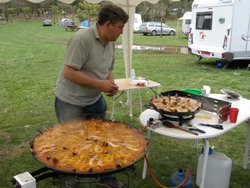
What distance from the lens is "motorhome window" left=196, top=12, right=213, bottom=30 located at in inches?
428

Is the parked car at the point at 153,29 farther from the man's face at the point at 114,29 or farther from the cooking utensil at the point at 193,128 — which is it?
the cooking utensil at the point at 193,128

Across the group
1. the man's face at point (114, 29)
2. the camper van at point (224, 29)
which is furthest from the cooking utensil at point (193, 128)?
the camper van at point (224, 29)

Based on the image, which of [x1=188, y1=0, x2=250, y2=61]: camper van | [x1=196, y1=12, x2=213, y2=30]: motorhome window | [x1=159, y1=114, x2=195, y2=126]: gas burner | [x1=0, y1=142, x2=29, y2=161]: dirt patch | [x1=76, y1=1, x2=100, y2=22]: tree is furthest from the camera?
[x1=76, y1=1, x2=100, y2=22]: tree

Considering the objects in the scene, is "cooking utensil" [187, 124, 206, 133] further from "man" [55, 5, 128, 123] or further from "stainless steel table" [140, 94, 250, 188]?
"man" [55, 5, 128, 123]

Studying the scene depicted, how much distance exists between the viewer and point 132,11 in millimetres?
5328

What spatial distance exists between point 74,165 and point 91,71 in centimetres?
113

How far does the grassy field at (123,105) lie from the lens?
389 centimetres

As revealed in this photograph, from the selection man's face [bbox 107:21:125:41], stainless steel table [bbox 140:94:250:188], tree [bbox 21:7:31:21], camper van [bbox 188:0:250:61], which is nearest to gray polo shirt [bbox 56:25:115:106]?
man's face [bbox 107:21:125:41]

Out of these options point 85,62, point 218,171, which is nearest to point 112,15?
point 85,62

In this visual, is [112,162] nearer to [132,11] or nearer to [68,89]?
[68,89]

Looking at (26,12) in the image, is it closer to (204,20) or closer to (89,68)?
(204,20)

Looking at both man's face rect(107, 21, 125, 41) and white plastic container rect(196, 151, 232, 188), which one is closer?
man's face rect(107, 21, 125, 41)

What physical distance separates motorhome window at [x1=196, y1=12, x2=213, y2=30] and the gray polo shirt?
→ 872 centimetres

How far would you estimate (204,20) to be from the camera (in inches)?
441
